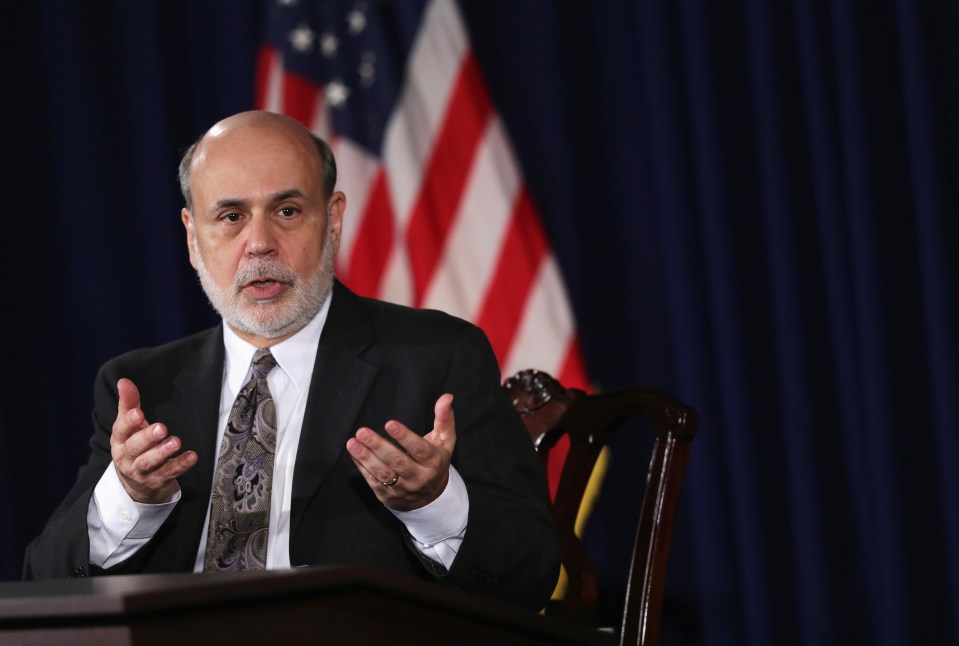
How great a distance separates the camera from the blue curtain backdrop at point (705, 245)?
2.71 meters

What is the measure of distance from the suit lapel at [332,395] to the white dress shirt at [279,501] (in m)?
0.04

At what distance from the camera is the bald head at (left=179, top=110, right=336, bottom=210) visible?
2.26m

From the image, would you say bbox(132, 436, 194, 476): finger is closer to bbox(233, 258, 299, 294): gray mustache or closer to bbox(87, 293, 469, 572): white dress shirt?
bbox(87, 293, 469, 572): white dress shirt

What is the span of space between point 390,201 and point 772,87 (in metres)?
1.20

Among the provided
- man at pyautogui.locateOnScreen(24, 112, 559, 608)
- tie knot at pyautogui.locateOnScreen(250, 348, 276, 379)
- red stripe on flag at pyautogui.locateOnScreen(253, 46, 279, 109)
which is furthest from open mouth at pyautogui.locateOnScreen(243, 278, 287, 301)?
red stripe on flag at pyautogui.locateOnScreen(253, 46, 279, 109)

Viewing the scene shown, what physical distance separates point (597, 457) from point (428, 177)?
139 cm

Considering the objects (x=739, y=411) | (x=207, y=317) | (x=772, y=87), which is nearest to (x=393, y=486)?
(x=739, y=411)

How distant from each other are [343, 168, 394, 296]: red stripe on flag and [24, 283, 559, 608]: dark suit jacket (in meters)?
1.15

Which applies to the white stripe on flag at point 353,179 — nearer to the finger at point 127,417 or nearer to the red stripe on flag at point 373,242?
the red stripe on flag at point 373,242

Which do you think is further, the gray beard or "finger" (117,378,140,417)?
the gray beard

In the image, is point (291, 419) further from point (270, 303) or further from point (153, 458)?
point (153, 458)

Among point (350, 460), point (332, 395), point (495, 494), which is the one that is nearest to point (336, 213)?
point (332, 395)

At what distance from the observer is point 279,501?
2.08 metres

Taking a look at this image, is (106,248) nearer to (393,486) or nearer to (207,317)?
(207,317)
